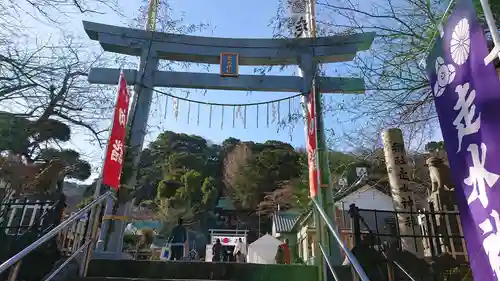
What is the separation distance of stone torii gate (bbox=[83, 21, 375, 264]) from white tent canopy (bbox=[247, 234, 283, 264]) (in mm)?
12952

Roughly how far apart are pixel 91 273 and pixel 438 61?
510 cm

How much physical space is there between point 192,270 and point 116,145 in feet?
7.56

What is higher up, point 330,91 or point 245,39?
point 245,39

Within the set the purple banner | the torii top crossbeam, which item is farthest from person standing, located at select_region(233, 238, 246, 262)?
the purple banner


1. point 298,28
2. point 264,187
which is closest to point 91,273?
point 298,28

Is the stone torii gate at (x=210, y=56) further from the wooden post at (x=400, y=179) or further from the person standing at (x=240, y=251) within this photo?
the person standing at (x=240, y=251)

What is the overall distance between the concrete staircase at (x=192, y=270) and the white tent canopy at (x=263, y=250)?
14.4 meters

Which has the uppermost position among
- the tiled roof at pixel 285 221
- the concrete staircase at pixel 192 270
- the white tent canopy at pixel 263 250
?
the tiled roof at pixel 285 221

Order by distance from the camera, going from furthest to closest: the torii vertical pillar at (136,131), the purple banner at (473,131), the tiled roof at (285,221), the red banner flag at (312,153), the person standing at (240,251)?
1. the tiled roof at (285,221)
2. the person standing at (240,251)
3. the torii vertical pillar at (136,131)
4. the red banner flag at (312,153)
5. the purple banner at (473,131)

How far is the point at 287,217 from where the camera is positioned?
23.8m

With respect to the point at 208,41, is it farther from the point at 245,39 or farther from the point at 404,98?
the point at 404,98

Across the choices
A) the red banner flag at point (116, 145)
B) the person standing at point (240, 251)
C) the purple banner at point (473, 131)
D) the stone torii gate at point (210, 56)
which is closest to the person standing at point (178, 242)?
the stone torii gate at point (210, 56)

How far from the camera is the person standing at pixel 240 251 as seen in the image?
17.9m

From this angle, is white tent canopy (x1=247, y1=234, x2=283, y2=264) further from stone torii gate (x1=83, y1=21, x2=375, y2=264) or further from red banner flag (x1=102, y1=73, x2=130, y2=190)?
red banner flag (x1=102, y1=73, x2=130, y2=190)
